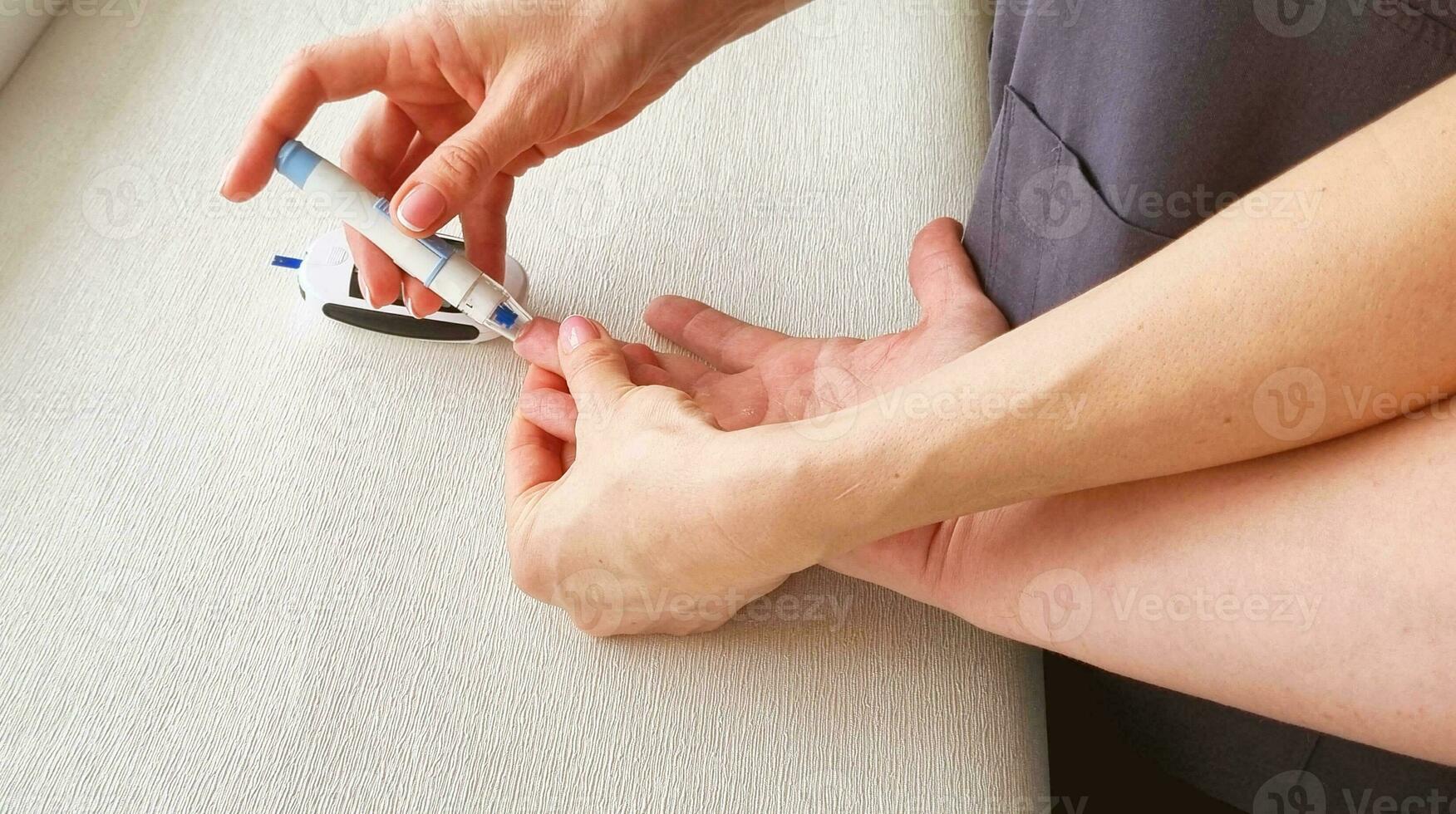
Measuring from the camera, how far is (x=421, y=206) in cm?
62

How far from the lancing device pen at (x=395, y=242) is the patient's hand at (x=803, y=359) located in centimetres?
5

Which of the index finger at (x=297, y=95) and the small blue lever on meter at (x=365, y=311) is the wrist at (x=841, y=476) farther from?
the index finger at (x=297, y=95)

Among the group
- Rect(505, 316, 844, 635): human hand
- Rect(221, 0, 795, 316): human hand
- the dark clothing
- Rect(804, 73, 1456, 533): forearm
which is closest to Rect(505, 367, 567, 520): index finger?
Rect(505, 316, 844, 635): human hand

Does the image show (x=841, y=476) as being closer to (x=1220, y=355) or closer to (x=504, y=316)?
(x=1220, y=355)

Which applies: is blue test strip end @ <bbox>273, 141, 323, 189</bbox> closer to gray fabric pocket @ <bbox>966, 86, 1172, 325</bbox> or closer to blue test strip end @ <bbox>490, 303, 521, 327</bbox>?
blue test strip end @ <bbox>490, 303, 521, 327</bbox>

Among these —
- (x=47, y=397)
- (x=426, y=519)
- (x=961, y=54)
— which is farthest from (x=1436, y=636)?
(x=47, y=397)

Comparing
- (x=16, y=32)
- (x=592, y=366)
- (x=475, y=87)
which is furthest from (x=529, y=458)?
(x=16, y=32)

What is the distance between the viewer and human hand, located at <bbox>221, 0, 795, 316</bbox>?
65 centimetres

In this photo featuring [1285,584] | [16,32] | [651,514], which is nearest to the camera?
[1285,584]

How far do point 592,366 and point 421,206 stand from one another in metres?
0.16

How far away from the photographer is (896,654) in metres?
0.66

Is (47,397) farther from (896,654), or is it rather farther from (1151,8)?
(1151,8)

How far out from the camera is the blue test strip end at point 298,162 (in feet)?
2.24

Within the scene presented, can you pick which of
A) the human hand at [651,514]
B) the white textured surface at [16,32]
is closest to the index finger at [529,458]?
the human hand at [651,514]
